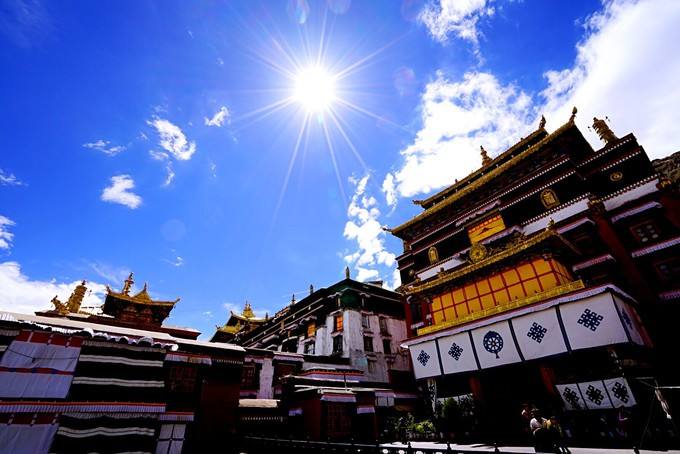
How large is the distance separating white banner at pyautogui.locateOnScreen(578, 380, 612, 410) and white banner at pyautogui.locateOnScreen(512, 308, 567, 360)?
1.55 m

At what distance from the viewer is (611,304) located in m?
13.1

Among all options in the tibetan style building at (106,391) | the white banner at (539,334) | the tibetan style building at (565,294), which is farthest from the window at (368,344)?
the white banner at (539,334)

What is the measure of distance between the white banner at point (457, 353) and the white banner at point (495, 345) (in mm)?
469

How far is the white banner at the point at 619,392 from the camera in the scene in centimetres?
1222

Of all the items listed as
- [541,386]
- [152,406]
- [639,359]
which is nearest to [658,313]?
[639,359]

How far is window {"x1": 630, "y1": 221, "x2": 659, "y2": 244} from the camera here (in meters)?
16.5

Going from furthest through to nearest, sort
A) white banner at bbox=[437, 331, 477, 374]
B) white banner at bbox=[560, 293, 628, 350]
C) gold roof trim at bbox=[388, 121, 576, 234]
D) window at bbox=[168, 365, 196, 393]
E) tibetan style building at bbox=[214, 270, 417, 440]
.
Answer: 1. gold roof trim at bbox=[388, 121, 576, 234]
2. tibetan style building at bbox=[214, 270, 417, 440]
3. white banner at bbox=[437, 331, 477, 374]
4. window at bbox=[168, 365, 196, 393]
5. white banner at bbox=[560, 293, 628, 350]

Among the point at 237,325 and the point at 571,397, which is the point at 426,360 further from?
the point at 237,325

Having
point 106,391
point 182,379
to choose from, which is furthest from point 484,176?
point 106,391

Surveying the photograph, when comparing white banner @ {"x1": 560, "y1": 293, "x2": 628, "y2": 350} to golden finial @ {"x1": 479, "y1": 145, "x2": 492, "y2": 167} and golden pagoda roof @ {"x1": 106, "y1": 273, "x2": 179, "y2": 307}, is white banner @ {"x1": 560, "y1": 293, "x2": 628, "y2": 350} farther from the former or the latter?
golden pagoda roof @ {"x1": 106, "y1": 273, "x2": 179, "y2": 307}

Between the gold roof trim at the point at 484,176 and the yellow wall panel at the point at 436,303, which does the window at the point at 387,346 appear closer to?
the gold roof trim at the point at 484,176

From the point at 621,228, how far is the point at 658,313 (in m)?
5.17

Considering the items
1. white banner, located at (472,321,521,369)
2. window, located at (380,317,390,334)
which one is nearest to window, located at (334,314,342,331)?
window, located at (380,317,390,334)

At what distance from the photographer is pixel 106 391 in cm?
1281
